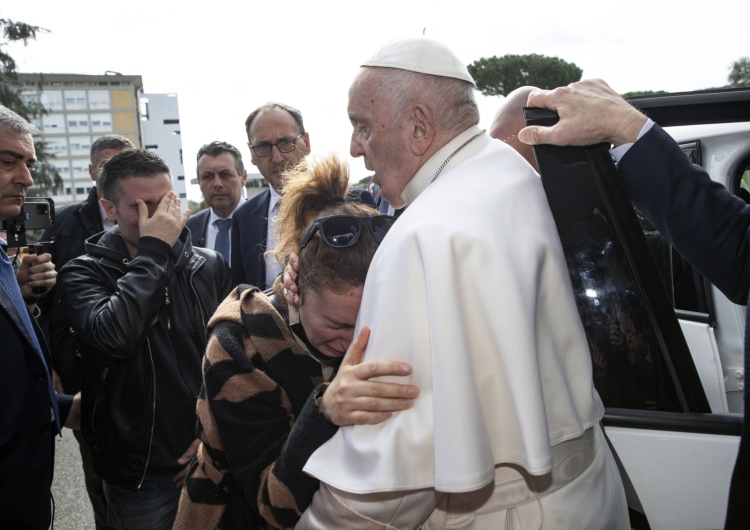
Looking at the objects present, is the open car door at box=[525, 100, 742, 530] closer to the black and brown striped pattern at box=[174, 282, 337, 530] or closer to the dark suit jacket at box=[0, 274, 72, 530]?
the black and brown striped pattern at box=[174, 282, 337, 530]

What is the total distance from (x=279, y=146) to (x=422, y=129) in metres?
2.71

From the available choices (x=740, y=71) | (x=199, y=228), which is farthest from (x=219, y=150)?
(x=740, y=71)

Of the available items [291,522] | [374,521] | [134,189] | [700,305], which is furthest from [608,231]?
[134,189]

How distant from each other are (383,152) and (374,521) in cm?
92

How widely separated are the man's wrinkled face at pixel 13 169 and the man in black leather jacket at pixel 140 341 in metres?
0.35

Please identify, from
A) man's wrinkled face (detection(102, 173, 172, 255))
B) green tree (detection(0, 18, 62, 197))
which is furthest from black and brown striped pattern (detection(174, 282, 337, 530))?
green tree (detection(0, 18, 62, 197))

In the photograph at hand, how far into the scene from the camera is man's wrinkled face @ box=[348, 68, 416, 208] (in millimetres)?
1543

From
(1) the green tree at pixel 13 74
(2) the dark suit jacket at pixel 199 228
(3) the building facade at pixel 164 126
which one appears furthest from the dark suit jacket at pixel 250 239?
(3) the building facade at pixel 164 126

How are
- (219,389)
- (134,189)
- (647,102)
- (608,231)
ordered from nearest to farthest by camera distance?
(608,231)
(219,389)
(647,102)
(134,189)

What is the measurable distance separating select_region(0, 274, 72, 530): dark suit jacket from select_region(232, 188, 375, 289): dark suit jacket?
5.37 ft

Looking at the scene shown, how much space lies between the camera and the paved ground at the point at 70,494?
434 cm

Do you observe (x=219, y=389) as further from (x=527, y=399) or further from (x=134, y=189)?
(x=134, y=189)

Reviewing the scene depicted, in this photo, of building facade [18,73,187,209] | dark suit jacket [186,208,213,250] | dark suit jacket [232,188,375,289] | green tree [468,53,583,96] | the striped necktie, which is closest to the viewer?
the striped necktie

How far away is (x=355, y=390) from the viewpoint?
1.26 metres
